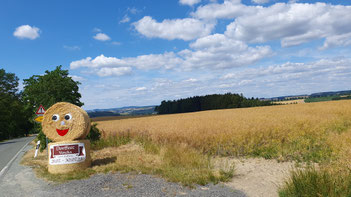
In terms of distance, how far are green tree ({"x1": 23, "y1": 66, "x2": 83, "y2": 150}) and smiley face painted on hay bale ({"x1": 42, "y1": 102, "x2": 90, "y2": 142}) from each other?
5821mm

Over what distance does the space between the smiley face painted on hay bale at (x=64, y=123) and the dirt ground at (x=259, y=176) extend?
580cm

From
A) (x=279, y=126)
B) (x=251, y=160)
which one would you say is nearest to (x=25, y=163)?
(x=251, y=160)

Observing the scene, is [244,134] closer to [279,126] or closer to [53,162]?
[279,126]

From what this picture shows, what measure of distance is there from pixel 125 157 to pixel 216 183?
4845 mm

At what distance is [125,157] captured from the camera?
11.0m

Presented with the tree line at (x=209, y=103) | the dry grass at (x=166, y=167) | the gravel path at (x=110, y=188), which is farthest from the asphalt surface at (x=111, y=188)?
the tree line at (x=209, y=103)

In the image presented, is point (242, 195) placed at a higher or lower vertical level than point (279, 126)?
lower

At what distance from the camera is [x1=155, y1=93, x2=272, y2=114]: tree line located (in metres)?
71.6

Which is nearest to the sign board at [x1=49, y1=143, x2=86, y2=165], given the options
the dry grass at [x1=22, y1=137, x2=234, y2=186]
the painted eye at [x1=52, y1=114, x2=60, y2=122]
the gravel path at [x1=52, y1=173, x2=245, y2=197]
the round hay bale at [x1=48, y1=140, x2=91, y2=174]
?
the round hay bale at [x1=48, y1=140, x2=91, y2=174]

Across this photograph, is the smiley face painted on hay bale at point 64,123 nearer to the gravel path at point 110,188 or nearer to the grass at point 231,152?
the grass at point 231,152

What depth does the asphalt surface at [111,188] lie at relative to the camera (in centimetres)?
673

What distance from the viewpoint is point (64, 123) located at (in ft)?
32.0

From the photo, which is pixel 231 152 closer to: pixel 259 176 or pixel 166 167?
pixel 259 176

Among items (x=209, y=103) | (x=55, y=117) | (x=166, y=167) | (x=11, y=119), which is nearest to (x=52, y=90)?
(x=55, y=117)
